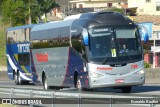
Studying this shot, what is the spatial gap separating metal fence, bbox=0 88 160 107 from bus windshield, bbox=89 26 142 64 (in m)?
6.18

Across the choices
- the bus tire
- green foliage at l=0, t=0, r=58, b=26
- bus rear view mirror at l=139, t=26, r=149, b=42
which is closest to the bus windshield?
bus rear view mirror at l=139, t=26, r=149, b=42

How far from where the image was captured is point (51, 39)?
32812 mm

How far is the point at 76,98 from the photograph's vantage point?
57.4ft

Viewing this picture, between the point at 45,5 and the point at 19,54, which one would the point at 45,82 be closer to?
the point at 19,54

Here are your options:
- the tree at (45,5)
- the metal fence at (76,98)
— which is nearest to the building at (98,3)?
the tree at (45,5)

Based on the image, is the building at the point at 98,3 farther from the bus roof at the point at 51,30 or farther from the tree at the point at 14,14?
the bus roof at the point at 51,30

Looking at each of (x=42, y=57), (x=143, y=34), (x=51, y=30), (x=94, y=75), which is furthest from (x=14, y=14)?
(x=94, y=75)

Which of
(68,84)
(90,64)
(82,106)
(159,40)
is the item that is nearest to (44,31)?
(68,84)

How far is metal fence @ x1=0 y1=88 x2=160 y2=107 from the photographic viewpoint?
15339mm

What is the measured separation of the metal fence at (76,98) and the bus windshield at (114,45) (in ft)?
20.3

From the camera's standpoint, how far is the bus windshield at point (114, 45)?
27.0 m

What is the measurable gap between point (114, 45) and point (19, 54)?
57.2 feet

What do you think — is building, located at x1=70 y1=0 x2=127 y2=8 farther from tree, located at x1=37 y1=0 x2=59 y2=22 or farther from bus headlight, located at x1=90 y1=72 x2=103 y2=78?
bus headlight, located at x1=90 y1=72 x2=103 y2=78

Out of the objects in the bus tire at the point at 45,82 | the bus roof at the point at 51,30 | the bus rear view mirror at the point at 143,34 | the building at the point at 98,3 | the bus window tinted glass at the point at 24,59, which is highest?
the bus rear view mirror at the point at 143,34
